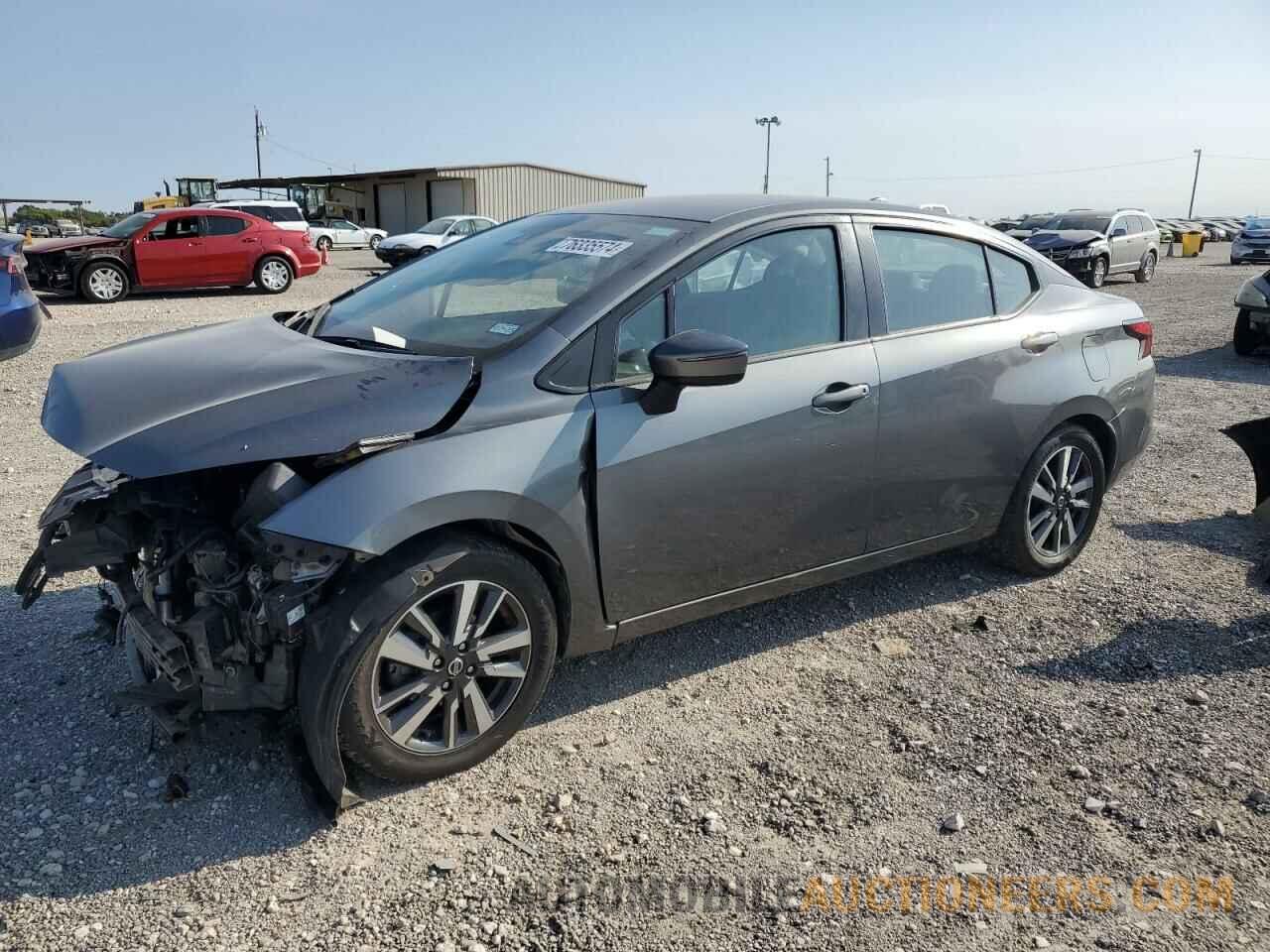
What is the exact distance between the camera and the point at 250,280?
1794cm

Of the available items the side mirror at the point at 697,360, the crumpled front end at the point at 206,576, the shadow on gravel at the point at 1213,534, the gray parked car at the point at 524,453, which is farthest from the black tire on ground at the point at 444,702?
the shadow on gravel at the point at 1213,534

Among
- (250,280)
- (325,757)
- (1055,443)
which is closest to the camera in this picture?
(325,757)

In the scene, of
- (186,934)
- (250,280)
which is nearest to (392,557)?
(186,934)

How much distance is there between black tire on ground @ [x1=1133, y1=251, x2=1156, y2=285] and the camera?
23.5m

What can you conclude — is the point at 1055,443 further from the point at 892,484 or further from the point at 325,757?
the point at 325,757

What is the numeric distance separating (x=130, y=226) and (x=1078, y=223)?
19.9 meters

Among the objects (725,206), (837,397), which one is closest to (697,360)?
(837,397)

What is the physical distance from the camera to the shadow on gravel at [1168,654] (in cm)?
390

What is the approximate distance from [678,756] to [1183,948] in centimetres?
148

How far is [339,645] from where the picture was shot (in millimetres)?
2748

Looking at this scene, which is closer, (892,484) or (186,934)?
(186,934)

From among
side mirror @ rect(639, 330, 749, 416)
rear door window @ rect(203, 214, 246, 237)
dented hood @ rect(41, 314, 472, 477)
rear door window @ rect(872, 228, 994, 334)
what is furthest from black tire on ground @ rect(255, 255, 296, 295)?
side mirror @ rect(639, 330, 749, 416)

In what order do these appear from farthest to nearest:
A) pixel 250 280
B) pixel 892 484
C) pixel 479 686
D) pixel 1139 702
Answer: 1. pixel 250 280
2. pixel 892 484
3. pixel 1139 702
4. pixel 479 686

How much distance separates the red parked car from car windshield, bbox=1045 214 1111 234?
1703 centimetres
